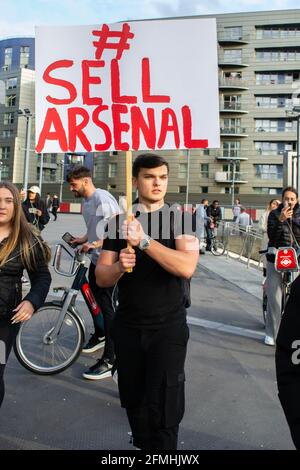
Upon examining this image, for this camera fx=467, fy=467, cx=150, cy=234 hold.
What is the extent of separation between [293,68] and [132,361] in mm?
60944

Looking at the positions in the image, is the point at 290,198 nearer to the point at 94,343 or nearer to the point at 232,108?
the point at 94,343

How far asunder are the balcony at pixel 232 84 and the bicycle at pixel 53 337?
57101mm

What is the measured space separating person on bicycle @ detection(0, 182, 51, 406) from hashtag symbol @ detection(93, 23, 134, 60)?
1058 millimetres

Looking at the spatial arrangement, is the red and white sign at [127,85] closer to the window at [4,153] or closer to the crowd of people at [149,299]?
the crowd of people at [149,299]

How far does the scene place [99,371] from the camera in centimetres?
Answer: 426

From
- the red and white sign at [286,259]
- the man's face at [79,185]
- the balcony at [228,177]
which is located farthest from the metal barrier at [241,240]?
the balcony at [228,177]

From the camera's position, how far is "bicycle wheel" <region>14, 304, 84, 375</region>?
14.3 feet

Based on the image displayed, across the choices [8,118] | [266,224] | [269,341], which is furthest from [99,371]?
[8,118]

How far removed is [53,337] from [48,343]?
76mm

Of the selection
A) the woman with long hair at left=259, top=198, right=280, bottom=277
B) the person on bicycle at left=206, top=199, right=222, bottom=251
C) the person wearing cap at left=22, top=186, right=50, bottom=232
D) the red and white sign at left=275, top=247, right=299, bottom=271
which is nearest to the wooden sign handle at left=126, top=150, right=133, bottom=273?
the red and white sign at left=275, top=247, right=299, bottom=271

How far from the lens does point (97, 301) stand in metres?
4.60

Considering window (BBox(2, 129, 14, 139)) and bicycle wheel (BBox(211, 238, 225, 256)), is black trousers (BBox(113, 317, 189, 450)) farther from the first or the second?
window (BBox(2, 129, 14, 139))
